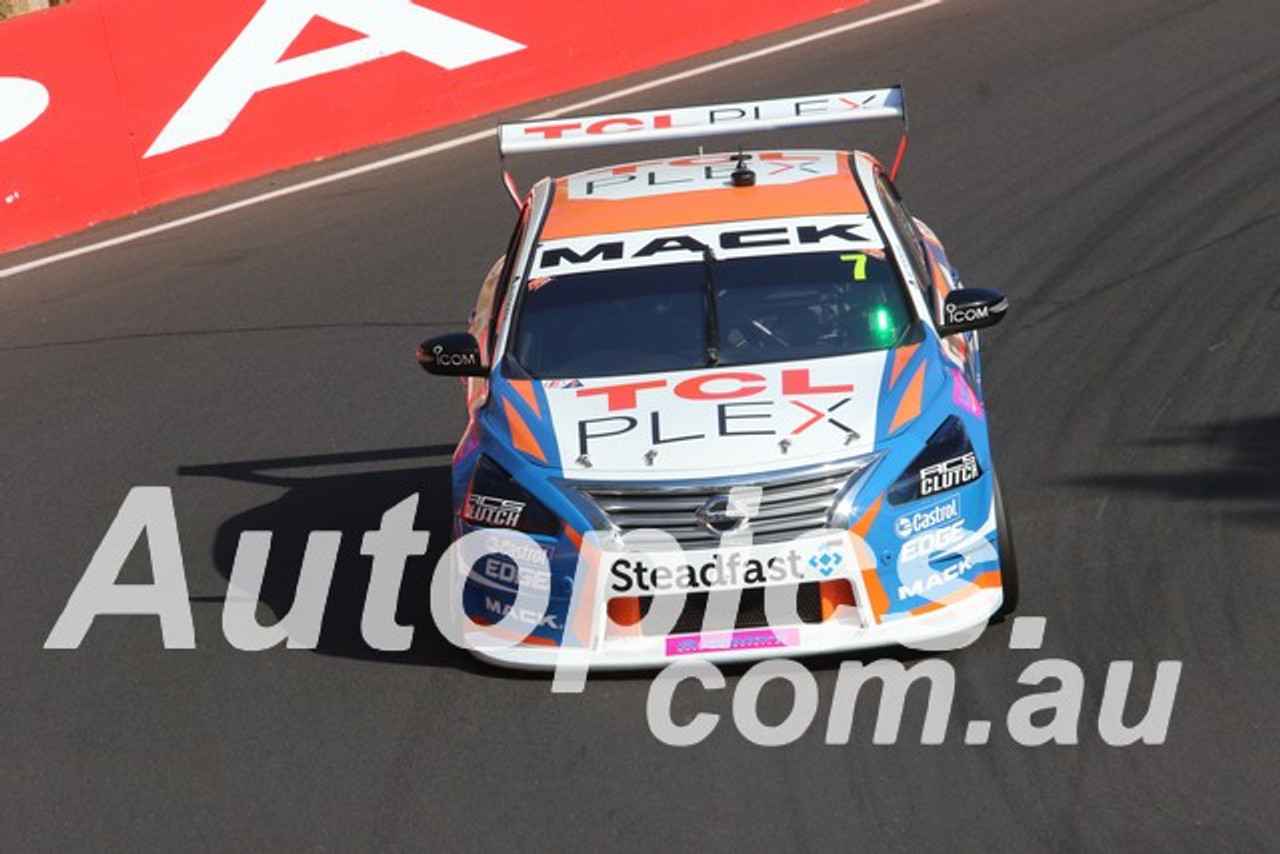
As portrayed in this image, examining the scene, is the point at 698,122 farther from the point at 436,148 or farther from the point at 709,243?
the point at 436,148

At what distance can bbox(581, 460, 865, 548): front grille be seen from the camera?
26.0 ft

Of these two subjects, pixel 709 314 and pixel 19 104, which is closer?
pixel 709 314

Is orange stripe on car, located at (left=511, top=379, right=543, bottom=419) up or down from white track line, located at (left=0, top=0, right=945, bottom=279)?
up

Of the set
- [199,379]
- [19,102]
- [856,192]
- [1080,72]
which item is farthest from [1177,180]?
[19,102]

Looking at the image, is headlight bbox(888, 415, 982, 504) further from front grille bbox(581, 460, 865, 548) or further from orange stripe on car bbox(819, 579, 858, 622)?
orange stripe on car bbox(819, 579, 858, 622)

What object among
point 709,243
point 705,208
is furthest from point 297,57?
point 709,243

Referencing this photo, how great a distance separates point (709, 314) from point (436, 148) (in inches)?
340

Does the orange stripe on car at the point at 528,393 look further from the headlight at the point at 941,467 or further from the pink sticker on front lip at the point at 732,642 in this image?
the headlight at the point at 941,467

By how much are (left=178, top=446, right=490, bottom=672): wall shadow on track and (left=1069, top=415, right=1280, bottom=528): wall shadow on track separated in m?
3.00

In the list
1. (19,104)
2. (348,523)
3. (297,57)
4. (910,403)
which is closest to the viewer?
(910,403)

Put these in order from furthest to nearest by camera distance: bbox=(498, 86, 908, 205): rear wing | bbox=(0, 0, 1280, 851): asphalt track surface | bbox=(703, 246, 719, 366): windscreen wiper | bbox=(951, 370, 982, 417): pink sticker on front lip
→ bbox=(498, 86, 908, 205): rear wing < bbox=(703, 246, 719, 366): windscreen wiper < bbox=(951, 370, 982, 417): pink sticker on front lip < bbox=(0, 0, 1280, 851): asphalt track surface

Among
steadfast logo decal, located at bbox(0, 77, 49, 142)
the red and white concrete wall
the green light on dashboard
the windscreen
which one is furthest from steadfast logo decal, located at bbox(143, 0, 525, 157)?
the green light on dashboard

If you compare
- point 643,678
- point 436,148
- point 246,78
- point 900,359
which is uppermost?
point 900,359

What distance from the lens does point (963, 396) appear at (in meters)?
8.58
